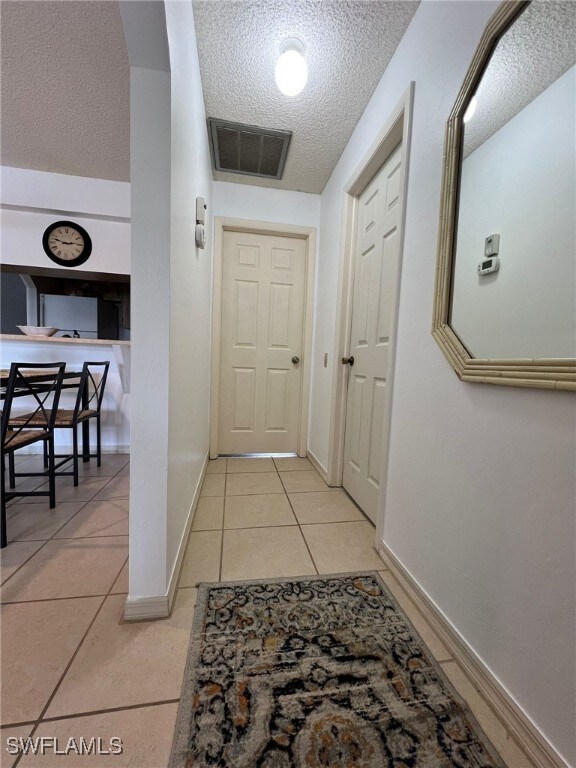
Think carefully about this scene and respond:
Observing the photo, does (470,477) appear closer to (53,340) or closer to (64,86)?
(64,86)

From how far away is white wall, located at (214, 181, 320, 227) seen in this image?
8.11 feet

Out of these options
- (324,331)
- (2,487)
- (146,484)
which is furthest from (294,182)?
(2,487)

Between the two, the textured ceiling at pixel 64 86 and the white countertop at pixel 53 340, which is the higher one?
the textured ceiling at pixel 64 86

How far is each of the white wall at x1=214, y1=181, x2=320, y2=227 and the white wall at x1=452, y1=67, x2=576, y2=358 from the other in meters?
1.89

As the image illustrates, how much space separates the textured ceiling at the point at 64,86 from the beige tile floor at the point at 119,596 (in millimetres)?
2477

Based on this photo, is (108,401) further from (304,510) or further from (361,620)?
(361,620)

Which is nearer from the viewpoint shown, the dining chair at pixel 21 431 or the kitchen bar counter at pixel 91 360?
the dining chair at pixel 21 431

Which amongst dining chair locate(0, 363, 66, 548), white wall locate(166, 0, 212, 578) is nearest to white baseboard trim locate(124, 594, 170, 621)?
white wall locate(166, 0, 212, 578)

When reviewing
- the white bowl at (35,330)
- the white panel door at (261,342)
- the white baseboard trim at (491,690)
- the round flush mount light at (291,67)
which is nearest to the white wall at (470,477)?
the white baseboard trim at (491,690)

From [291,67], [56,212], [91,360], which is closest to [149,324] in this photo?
[291,67]

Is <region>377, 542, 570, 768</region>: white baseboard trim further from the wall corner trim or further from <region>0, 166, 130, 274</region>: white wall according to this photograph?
<region>0, 166, 130, 274</region>: white wall

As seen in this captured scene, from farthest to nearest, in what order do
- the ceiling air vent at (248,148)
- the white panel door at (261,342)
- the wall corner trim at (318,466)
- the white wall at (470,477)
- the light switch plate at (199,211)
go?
1. the white panel door at (261,342)
2. the wall corner trim at (318,466)
3. the ceiling air vent at (248,148)
4. the light switch plate at (199,211)
5. the white wall at (470,477)

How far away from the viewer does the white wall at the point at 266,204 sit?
2.47 meters

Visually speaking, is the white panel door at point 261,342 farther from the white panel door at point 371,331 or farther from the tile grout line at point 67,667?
the tile grout line at point 67,667
